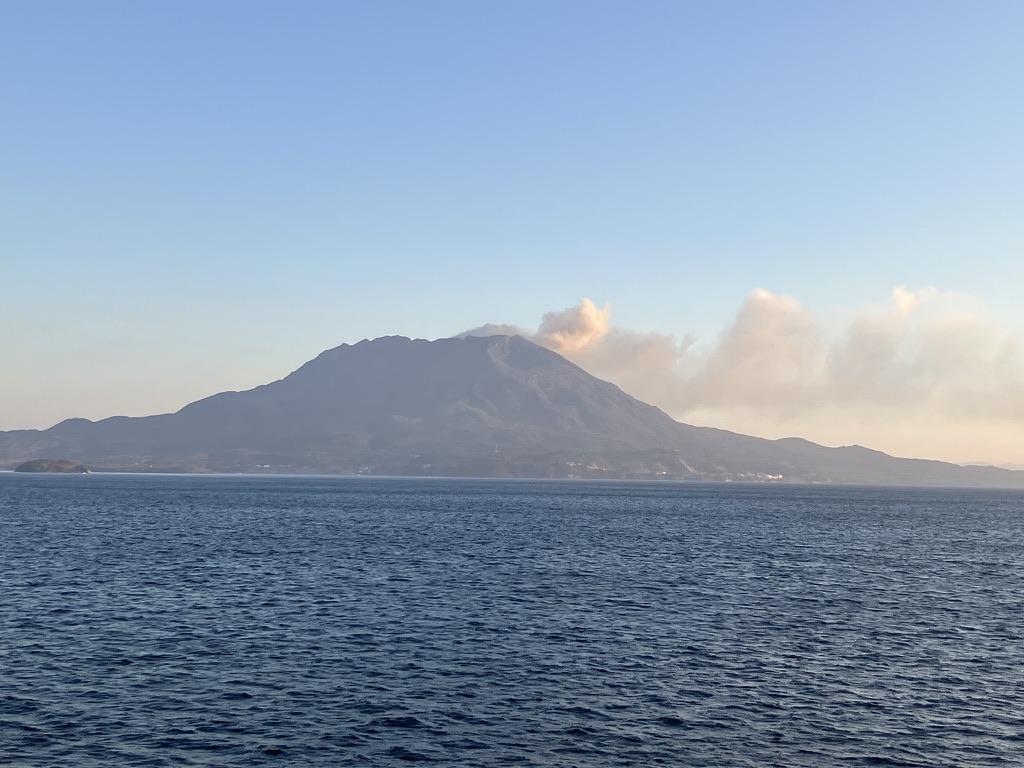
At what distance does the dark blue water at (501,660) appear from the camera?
36.3 meters

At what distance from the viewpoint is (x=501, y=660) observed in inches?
1976

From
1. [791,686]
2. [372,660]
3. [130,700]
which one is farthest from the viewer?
[372,660]

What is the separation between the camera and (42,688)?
42.9m

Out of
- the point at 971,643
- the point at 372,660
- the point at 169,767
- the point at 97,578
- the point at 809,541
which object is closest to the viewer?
the point at 169,767

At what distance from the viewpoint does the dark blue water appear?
36.3 m

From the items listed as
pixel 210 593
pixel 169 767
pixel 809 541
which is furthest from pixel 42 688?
pixel 809 541

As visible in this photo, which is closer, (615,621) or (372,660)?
(372,660)

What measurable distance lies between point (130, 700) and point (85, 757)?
7441 mm

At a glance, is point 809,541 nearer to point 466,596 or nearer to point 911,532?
point 911,532

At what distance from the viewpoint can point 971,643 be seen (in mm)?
56688

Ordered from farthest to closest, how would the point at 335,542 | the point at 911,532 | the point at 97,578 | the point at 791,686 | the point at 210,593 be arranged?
the point at 911,532 → the point at 335,542 → the point at 97,578 → the point at 210,593 → the point at 791,686

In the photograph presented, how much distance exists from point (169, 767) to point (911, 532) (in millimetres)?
Answer: 154399

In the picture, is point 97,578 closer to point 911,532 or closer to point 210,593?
point 210,593

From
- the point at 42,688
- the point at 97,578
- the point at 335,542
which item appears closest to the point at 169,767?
the point at 42,688
